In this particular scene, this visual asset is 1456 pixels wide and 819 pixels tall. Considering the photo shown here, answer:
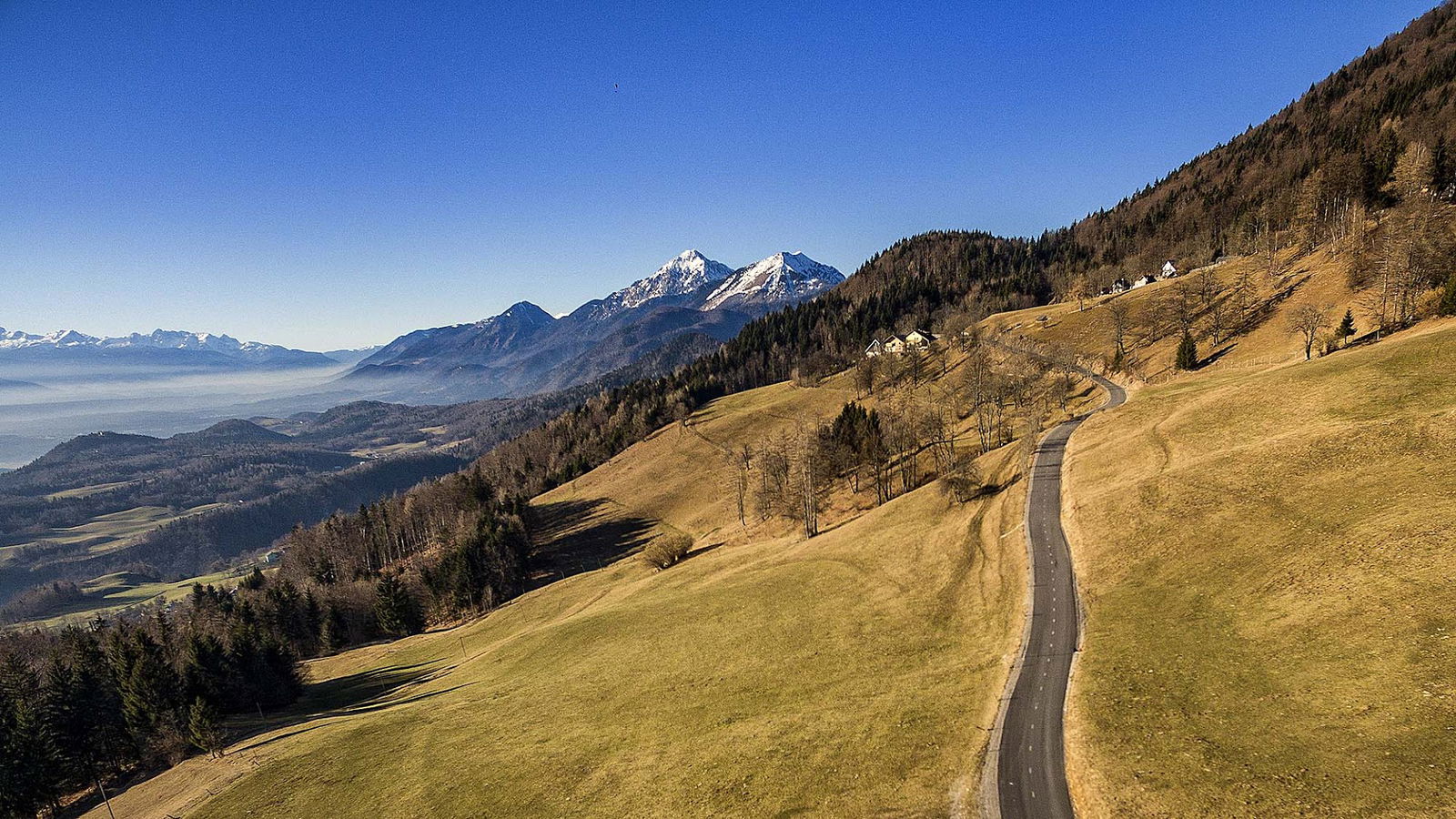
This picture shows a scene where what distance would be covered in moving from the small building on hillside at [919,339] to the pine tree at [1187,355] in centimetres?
8126

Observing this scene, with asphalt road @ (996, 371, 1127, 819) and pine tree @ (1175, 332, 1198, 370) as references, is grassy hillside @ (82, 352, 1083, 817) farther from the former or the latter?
pine tree @ (1175, 332, 1198, 370)

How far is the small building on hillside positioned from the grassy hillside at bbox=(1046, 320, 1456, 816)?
390 feet

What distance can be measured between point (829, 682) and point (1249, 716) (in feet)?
72.9

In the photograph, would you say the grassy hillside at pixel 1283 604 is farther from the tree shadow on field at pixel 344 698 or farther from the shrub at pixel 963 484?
the tree shadow on field at pixel 344 698

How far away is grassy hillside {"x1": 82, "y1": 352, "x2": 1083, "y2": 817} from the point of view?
1188 inches

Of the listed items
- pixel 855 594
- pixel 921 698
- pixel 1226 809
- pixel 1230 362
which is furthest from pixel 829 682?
pixel 1230 362

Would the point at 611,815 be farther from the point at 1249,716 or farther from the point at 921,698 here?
the point at 1249,716

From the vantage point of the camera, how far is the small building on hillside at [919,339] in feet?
563

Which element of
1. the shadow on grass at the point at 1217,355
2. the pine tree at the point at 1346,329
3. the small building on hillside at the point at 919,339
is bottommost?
the shadow on grass at the point at 1217,355

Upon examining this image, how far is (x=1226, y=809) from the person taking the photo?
2167cm

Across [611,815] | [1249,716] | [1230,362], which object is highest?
[1230,362]

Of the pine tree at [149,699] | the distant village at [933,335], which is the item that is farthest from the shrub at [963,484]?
the distant village at [933,335]

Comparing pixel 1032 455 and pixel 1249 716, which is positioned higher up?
pixel 1032 455

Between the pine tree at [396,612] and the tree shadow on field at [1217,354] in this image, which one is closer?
the tree shadow on field at [1217,354]
